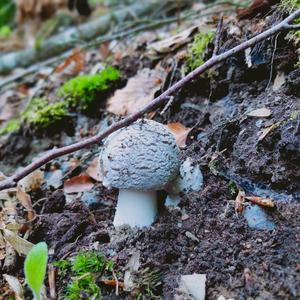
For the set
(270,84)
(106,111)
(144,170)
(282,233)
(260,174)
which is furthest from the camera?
(106,111)

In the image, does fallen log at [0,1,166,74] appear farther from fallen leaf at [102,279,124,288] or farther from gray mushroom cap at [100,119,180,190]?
fallen leaf at [102,279,124,288]

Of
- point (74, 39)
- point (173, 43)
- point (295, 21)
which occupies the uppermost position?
point (295, 21)

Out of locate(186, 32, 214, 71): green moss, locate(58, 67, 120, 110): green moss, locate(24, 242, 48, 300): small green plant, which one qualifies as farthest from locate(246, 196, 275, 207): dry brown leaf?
locate(58, 67, 120, 110): green moss

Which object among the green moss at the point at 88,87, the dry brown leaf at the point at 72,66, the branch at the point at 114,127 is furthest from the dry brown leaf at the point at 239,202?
the dry brown leaf at the point at 72,66

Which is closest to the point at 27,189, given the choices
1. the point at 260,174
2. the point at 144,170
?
the point at 144,170

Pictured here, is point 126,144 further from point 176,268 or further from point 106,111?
point 106,111

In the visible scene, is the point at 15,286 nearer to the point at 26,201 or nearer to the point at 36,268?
the point at 36,268

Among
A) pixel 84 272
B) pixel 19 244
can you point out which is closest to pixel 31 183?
pixel 19 244
